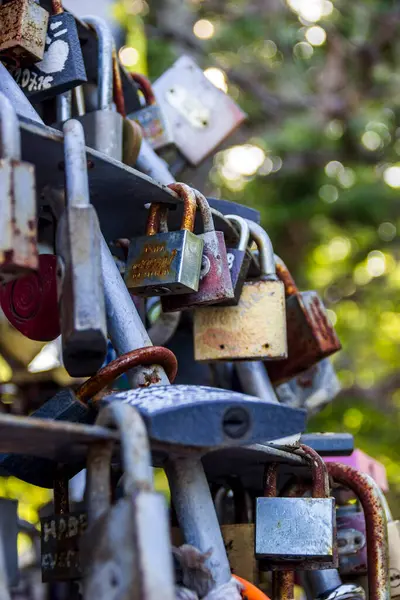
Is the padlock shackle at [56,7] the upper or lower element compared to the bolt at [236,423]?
upper

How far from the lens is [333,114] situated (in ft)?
20.3

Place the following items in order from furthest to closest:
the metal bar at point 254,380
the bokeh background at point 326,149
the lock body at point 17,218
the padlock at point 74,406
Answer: the bokeh background at point 326,149 < the metal bar at point 254,380 < the padlock at point 74,406 < the lock body at point 17,218

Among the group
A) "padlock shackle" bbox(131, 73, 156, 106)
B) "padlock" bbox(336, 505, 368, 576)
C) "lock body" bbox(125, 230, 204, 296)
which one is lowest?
"padlock" bbox(336, 505, 368, 576)

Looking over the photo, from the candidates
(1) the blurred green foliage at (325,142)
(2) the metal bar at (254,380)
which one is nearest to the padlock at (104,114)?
(2) the metal bar at (254,380)

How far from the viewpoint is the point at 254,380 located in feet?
6.06

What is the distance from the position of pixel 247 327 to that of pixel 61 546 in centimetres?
57

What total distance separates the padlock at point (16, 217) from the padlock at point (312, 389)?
1270 millimetres

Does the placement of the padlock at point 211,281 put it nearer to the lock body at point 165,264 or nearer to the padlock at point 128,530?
the lock body at point 165,264

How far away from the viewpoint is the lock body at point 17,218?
40.1 inches

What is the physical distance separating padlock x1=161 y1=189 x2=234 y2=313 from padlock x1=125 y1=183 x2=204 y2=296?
0.03m

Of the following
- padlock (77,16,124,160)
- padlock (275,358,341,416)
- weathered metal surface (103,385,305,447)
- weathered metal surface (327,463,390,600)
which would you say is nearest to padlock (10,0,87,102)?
padlock (77,16,124,160)

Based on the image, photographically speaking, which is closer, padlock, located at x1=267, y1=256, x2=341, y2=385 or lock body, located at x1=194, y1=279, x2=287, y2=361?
lock body, located at x1=194, y1=279, x2=287, y2=361

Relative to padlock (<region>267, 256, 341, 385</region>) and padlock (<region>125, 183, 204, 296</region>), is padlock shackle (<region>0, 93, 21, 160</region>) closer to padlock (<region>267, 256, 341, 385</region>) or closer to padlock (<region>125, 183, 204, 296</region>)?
padlock (<region>125, 183, 204, 296</region>)

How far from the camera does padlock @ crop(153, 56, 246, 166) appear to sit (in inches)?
96.3
